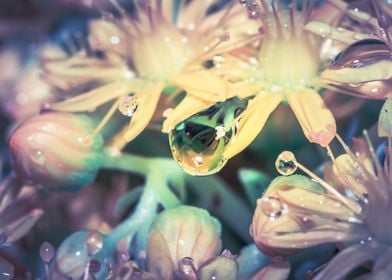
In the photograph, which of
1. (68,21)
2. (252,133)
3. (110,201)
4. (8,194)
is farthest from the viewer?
(68,21)

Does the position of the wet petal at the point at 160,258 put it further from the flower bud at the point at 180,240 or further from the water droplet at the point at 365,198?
the water droplet at the point at 365,198

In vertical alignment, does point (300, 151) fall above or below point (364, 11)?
below

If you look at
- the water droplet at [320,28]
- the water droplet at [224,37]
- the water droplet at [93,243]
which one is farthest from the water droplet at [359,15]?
the water droplet at [93,243]

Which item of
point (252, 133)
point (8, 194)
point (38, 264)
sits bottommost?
point (38, 264)

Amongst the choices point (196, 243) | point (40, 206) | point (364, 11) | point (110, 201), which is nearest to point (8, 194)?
point (40, 206)

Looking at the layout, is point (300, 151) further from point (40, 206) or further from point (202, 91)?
point (40, 206)
